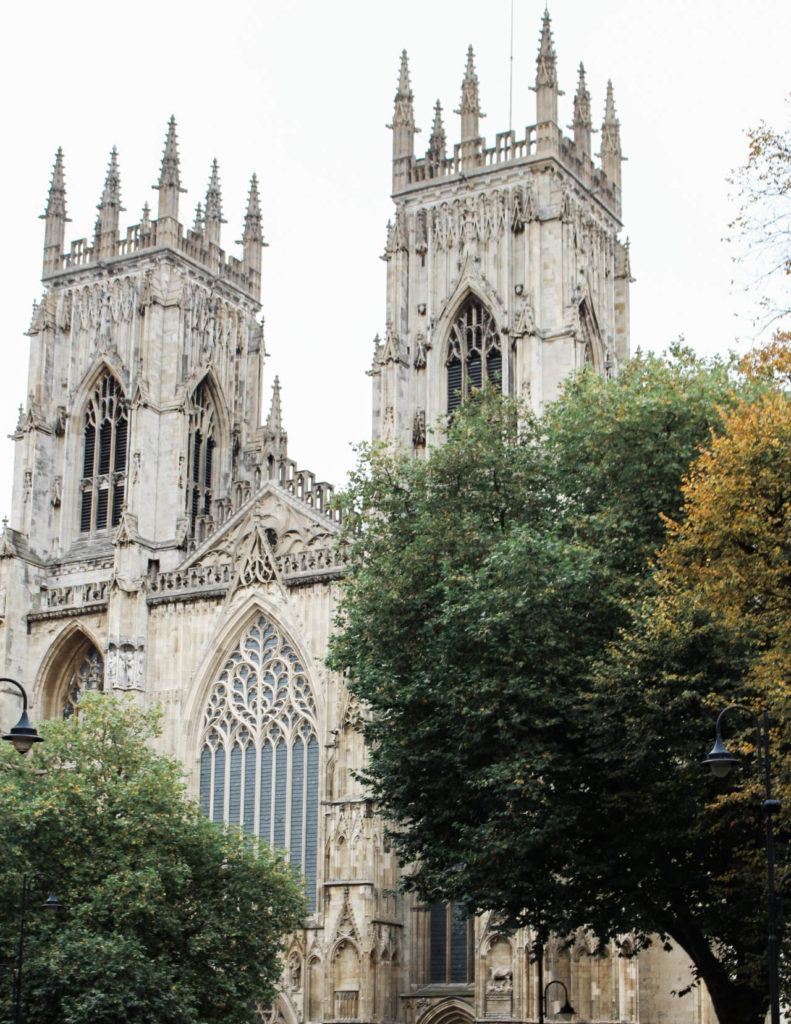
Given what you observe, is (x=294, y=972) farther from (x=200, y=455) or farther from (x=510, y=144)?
(x=510, y=144)

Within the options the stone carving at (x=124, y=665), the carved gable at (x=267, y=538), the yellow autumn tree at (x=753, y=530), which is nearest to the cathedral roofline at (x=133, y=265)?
the carved gable at (x=267, y=538)

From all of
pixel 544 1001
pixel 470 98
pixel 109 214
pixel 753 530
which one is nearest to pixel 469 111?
pixel 470 98

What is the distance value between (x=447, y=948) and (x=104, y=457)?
19.4m

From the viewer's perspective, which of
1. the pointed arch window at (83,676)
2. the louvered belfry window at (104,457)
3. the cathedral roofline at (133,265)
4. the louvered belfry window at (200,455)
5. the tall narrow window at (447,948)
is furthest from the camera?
the cathedral roofline at (133,265)

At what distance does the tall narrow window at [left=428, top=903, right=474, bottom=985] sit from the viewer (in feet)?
141

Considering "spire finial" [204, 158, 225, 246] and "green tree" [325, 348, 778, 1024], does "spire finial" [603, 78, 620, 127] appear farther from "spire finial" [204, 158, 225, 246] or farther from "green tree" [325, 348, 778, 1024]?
"green tree" [325, 348, 778, 1024]

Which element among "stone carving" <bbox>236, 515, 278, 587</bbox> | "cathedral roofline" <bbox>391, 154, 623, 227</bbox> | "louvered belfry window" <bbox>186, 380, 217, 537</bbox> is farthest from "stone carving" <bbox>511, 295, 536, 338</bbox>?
"louvered belfry window" <bbox>186, 380, 217, 537</bbox>

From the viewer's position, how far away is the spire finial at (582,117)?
52.3 metres

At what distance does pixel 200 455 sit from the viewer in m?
54.6

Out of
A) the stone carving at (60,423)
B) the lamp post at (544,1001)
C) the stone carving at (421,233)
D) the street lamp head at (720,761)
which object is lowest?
the lamp post at (544,1001)

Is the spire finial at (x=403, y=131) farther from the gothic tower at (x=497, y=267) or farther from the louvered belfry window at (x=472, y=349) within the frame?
the louvered belfry window at (x=472, y=349)

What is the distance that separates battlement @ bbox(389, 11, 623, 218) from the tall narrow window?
2095 cm

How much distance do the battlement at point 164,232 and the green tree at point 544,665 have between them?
25777 millimetres

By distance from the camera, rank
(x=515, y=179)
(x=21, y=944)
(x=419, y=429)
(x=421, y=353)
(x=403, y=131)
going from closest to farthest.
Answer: (x=21, y=944) < (x=419, y=429) < (x=421, y=353) < (x=515, y=179) < (x=403, y=131)
